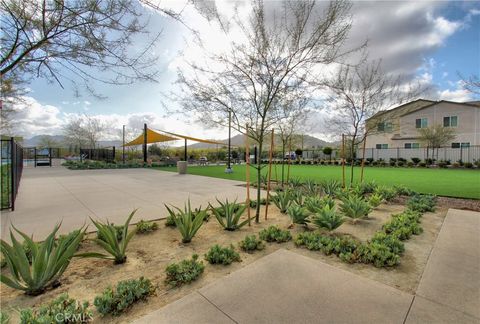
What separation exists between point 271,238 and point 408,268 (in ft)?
6.08

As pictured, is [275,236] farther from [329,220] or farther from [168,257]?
[168,257]

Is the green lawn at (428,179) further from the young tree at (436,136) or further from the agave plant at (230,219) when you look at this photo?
the young tree at (436,136)

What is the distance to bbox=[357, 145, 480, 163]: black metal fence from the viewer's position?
2138cm

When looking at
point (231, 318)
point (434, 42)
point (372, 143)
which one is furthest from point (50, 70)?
point (372, 143)

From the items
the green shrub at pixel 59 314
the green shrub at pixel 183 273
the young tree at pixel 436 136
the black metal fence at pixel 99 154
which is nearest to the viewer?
the green shrub at pixel 59 314

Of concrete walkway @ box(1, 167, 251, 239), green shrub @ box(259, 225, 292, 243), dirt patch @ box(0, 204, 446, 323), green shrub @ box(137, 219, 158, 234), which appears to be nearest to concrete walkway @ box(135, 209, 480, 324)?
dirt patch @ box(0, 204, 446, 323)

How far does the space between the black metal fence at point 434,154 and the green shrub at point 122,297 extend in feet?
92.7

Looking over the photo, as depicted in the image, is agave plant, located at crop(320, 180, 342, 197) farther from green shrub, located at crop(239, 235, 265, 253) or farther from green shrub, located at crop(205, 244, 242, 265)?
green shrub, located at crop(205, 244, 242, 265)

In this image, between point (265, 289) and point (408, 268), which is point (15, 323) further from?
point (408, 268)

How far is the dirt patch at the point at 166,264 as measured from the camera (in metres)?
2.26

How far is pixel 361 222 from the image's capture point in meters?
4.78
